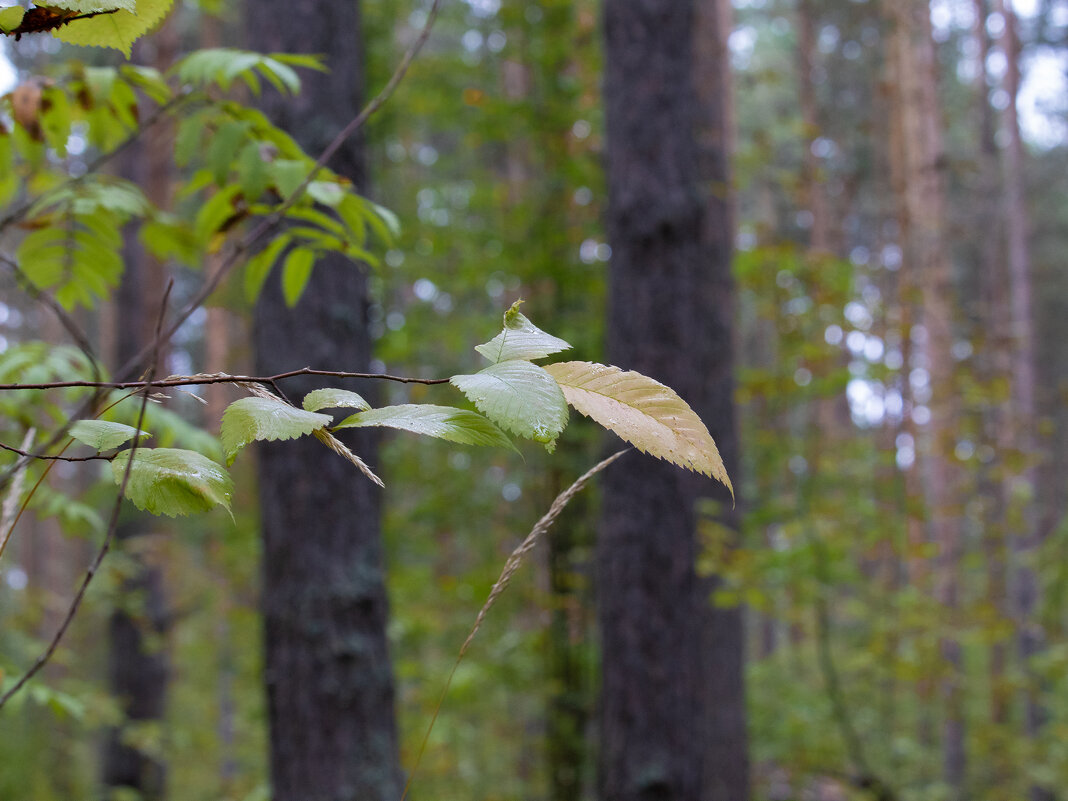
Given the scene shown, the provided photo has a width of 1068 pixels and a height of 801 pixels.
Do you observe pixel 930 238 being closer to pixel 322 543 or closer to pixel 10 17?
pixel 322 543

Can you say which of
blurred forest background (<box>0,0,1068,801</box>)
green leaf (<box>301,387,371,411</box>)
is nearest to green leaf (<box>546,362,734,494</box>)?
green leaf (<box>301,387,371,411</box>)

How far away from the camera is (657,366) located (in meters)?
3.13

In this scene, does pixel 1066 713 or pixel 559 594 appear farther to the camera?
pixel 1066 713

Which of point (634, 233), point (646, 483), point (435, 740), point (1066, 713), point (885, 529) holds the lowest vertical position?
point (1066, 713)

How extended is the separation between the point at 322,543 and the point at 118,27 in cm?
196

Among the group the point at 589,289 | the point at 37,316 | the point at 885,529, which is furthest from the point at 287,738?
the point at 37,316

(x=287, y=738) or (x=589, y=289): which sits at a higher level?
(x=589, y=289)

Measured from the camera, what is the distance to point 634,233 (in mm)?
3135

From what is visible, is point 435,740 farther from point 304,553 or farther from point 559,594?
point 304,553

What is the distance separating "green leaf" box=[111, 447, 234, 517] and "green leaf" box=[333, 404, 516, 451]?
0.15 m

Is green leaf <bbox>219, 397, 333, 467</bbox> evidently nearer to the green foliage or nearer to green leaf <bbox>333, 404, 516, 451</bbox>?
green leaf <bbox>333, 404, 516, 451</bbox>

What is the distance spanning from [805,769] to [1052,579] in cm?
202

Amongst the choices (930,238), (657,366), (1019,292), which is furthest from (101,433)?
(1019,292)

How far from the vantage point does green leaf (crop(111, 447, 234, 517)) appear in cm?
66
